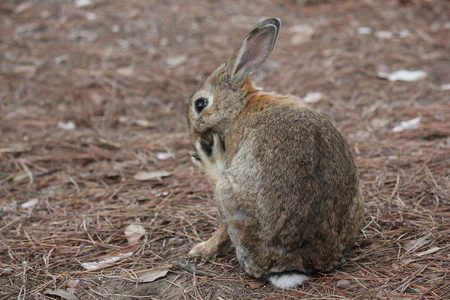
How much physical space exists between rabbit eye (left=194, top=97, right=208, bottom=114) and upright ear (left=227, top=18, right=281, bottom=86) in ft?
0.85

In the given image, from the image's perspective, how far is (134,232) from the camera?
13.1ft

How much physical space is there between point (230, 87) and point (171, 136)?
2.23 meters

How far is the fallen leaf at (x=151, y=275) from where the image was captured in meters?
3.37

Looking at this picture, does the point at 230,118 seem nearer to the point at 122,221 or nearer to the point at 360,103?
→ the point at 122,221

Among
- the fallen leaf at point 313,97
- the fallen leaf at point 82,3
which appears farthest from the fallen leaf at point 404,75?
the fallen leaf at point 82,3

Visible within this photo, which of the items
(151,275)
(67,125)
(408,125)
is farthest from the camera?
(67,125)

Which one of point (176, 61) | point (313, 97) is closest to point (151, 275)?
point (313, 97)

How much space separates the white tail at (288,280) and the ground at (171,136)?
0.05 meters

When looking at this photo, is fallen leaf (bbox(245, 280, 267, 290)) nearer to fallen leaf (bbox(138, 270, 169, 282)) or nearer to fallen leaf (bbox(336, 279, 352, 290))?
fallen leaf (bbox(336, 279, 352, 290))

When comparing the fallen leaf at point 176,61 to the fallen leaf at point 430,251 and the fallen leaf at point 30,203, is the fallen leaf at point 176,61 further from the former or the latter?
the fallen leaf at point 430,251

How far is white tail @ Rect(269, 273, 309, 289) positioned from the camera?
10.1 ft

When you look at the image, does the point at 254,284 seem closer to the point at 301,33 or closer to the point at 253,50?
the point at 253,50

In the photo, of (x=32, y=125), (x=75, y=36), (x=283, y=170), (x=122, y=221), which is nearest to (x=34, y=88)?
(x=32, y=125)

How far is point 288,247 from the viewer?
9.89 feet
